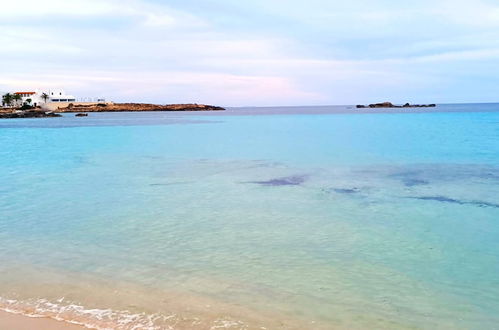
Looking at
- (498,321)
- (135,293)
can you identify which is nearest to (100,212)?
(135,293)

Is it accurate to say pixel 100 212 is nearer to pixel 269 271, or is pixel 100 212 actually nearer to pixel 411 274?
pixel 269 271

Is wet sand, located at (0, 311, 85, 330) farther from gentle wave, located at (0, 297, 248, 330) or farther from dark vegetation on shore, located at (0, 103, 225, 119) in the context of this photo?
dark vegetation on shore, located at (0, 103, 225, 119)

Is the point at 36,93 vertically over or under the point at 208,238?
over

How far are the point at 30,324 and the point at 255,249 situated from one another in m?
4.72

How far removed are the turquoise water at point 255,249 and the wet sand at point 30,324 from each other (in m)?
0.19

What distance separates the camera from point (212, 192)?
16.5 meters

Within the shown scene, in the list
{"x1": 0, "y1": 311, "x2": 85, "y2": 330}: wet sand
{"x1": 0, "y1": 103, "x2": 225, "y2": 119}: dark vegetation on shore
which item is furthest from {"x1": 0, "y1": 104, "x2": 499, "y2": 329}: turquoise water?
{"x1": 0, "y1": 103, "x2": 225, "y2": 119}: dark vegetation on shore

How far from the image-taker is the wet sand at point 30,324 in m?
6.18

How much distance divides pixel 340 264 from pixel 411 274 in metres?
1.28

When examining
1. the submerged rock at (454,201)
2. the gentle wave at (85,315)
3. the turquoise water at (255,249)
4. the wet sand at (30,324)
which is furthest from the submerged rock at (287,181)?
the wet sand at (30,324)

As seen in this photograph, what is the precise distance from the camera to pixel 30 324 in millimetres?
6277

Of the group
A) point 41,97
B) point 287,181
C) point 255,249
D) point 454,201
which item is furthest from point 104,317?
point 41,97

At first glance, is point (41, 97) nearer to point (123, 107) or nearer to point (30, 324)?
point (123, 107)

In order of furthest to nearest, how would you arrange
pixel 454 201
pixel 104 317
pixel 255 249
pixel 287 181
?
pixel 287 181 < pixel 454 201 < pixel 255 249 < pixel 104 317
